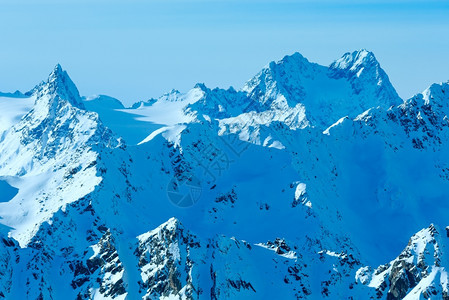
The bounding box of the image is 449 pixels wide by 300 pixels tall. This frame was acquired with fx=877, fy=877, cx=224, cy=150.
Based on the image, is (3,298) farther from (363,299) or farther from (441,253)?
(441,253)

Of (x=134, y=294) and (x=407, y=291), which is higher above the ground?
(x=134, y=294)

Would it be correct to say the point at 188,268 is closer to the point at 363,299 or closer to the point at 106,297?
the point at 106,297

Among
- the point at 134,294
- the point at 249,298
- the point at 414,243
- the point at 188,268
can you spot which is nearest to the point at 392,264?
the point at 414,243

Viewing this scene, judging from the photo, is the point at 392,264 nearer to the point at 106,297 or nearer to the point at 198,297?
the point at 198,297

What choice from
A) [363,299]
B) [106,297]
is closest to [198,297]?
[106,297]

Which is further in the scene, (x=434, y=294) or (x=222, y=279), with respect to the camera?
(x=222, y=279)

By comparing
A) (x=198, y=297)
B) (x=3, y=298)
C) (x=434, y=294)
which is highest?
(x=3, y=298)

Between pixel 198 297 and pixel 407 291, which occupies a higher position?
pixel 198 297

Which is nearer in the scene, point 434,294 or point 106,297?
point 434,294
